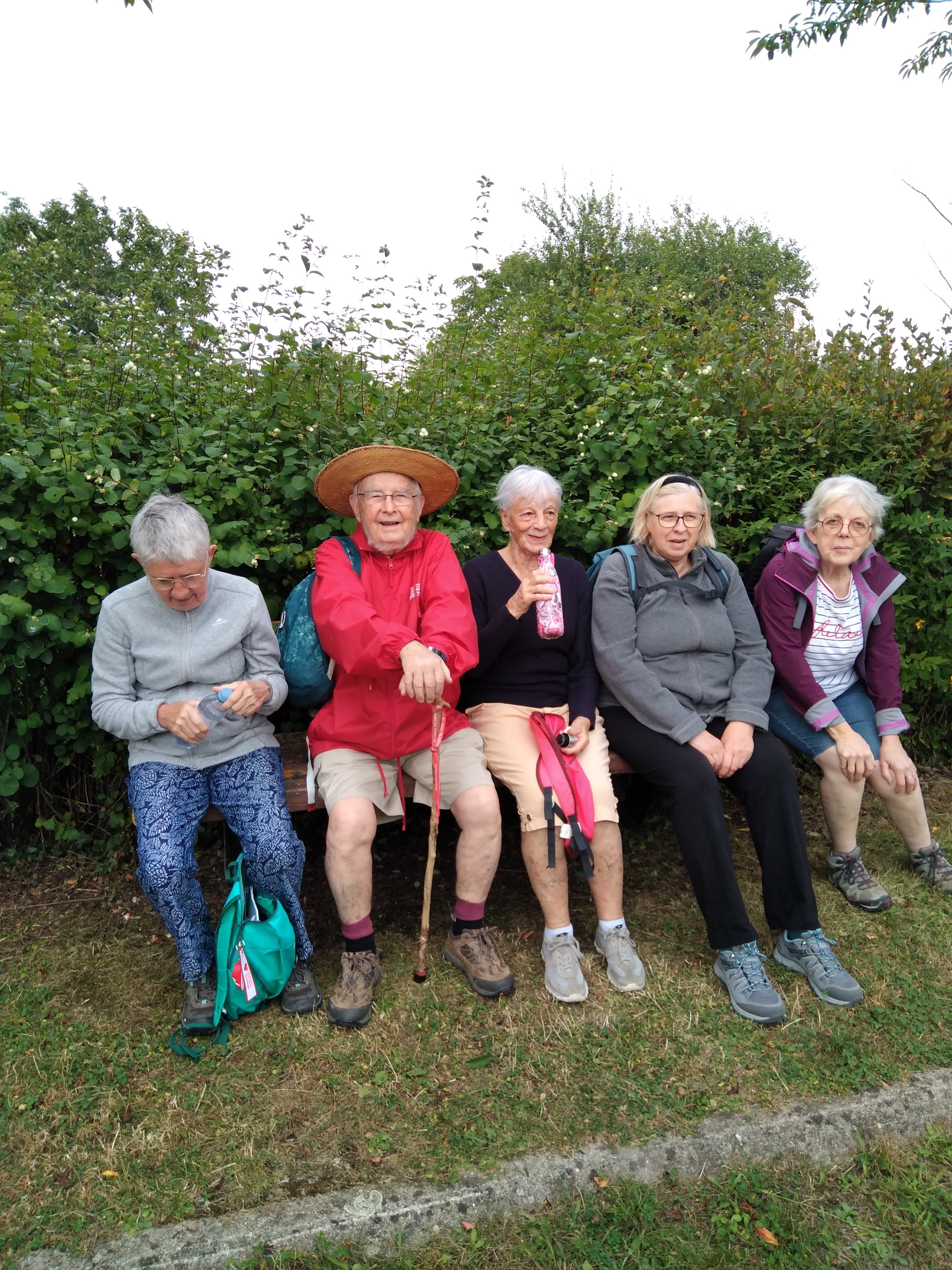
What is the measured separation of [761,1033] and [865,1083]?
1.01 feet

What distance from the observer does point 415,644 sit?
274 cm

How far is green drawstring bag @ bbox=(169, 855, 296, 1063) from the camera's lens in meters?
2.61

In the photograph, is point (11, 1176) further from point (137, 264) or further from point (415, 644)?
point (137, 264)

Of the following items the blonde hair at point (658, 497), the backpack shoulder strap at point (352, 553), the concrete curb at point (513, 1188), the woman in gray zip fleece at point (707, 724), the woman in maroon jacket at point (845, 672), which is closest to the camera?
the concrete curb at point (513, 1188)

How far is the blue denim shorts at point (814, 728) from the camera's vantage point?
134 inches

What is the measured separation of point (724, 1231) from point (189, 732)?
194 cm

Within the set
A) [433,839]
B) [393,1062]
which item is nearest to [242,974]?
[393,1062]

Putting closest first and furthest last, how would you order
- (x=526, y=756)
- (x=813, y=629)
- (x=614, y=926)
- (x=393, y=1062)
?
(x=393, y=1062) → (x=614, y=926) → (x=526, y=756) → (x=813, y=629)

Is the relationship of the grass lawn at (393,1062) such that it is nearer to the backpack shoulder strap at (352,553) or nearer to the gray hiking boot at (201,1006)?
the gray hiking boot at (201,1006)

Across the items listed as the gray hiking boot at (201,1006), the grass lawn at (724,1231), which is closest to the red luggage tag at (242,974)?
the gray hiking boot at (201,1006)

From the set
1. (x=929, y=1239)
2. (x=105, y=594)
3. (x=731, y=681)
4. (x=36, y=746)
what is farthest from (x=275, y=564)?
(x=929, y=1239)

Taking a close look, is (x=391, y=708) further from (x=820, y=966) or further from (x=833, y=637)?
(x=833, y=637)

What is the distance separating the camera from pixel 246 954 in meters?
2.64

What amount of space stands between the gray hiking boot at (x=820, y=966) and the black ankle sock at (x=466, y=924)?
1.04 metres
